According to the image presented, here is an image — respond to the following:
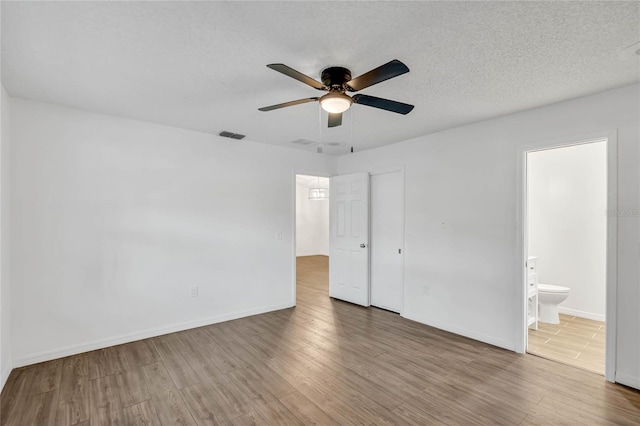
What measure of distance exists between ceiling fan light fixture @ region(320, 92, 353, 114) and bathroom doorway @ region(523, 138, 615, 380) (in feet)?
9.71

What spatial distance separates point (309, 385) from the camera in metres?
2.56

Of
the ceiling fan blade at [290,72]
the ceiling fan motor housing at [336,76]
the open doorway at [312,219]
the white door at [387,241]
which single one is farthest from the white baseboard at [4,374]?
the open doorway at [312,219]

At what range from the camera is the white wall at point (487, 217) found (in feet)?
8.36

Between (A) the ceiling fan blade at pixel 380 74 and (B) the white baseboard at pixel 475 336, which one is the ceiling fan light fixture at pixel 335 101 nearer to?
(A) the ceiling fan blade at pixel 380 74

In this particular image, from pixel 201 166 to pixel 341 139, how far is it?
1.94 meters

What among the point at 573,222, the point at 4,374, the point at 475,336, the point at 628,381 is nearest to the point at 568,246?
the point at 573,222

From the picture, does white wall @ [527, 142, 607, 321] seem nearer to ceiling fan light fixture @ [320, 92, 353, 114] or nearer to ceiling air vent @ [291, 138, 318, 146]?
ceiling air vent @ [291, 138, 318, 146]

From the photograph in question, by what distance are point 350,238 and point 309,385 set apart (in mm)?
2804

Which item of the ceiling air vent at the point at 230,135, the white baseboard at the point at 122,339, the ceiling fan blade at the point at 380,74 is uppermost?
the ceiling air vent at the point at 230,135

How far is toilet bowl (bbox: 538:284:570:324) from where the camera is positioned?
394cm

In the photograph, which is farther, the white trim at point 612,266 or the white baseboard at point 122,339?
the white baseboard at point 122,339

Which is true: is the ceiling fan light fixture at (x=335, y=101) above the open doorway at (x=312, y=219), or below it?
above

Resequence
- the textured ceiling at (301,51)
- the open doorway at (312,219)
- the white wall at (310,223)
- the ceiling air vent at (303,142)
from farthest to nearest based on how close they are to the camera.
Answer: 1. the white wall at (310,223)
2. the open doorway at (312,219)
3. the ceiling air vent at (303,142)
4. the textured ceiling at (301,51)

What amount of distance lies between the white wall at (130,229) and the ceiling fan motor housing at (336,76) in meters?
2.39
